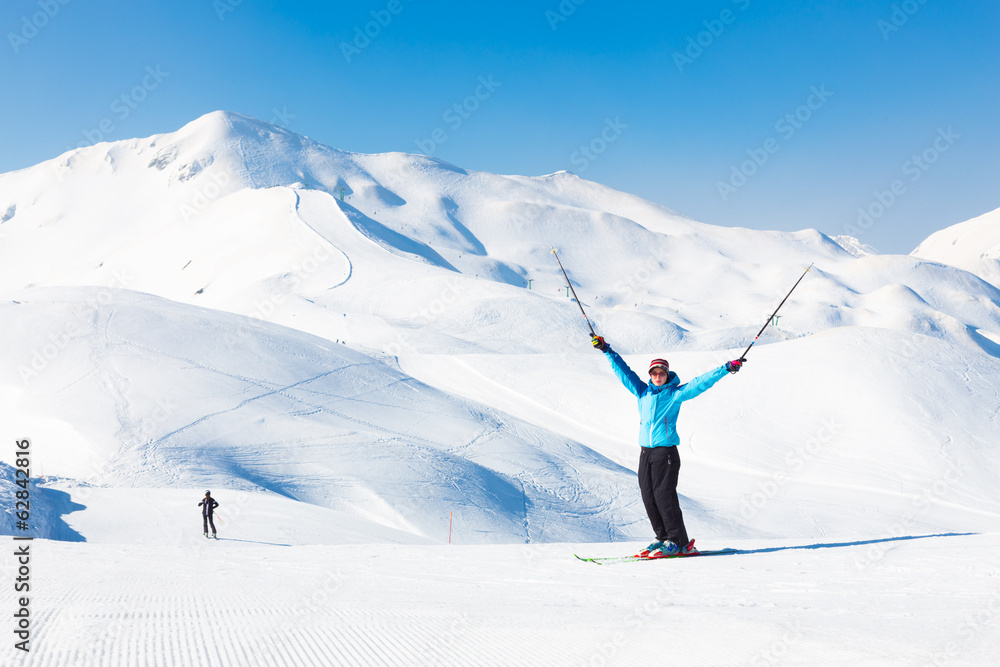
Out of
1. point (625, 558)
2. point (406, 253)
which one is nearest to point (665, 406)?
point (625, 558)

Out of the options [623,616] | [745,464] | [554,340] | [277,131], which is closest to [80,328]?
[745,464]

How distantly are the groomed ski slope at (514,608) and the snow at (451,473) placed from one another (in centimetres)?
3

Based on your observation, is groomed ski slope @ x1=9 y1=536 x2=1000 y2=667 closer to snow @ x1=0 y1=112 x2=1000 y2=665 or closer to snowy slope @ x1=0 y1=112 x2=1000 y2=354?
snow @ x1=0 y1=112 x2=1000 y2=665

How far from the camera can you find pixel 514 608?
445cm

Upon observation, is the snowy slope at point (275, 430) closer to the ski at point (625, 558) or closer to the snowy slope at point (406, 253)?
the ski at point (625, 558)

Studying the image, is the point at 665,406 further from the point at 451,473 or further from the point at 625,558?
the point at 451,473

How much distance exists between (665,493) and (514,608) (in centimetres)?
294

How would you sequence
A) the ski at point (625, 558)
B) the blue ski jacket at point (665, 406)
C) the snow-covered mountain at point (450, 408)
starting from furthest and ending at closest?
the snow-covered mountain at point (450, 408)
the blue ski jacket at point (665, 406)
the ski at point (625, 558)

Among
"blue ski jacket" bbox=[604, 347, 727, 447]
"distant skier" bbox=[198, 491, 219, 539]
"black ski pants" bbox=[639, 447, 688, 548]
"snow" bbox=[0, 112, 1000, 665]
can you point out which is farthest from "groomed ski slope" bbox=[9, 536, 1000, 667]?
"distant skier" bbox=[198, 491, 219, 539]

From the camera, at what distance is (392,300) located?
177ft

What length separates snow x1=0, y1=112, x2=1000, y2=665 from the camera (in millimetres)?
3764

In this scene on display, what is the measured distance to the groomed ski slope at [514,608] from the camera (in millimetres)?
3279

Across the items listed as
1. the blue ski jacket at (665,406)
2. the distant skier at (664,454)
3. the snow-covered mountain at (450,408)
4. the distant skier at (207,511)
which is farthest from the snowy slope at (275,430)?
the blue ski jacket at (665,406)

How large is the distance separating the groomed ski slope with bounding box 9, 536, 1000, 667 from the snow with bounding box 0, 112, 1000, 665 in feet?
0.10
